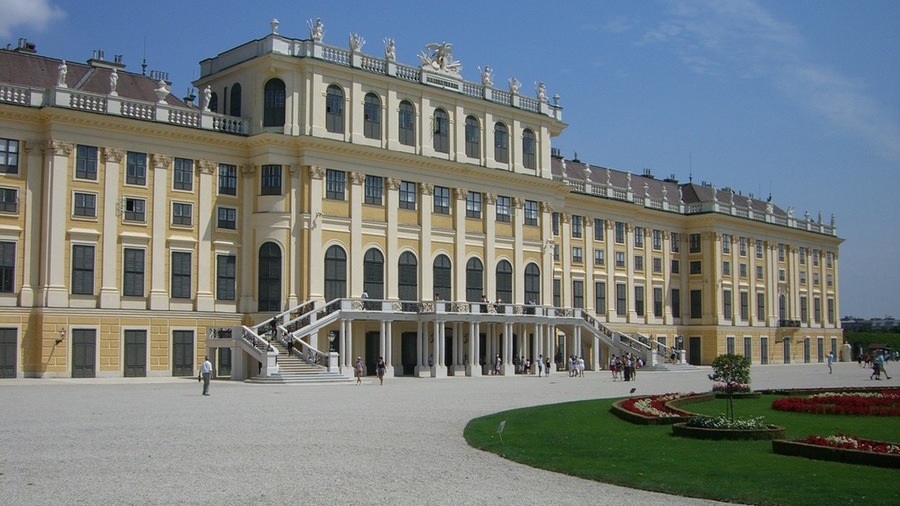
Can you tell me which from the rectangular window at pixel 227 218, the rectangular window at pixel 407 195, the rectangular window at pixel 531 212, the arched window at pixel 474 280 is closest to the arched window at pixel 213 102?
the rectangular window at pixel 227 218

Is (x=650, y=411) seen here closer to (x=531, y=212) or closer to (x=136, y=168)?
(x=136, y=168)

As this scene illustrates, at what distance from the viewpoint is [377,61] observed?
192 ft

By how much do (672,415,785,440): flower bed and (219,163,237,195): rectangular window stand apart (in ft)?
120

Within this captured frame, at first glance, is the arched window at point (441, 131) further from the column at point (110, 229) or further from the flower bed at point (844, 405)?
the flower bed at point (844, 405)

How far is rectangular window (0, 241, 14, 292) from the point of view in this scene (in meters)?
47.1

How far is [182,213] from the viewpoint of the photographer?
52312 mm

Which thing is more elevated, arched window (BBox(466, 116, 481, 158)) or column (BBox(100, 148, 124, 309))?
arched window (BBox(466, 116, 481, 158))

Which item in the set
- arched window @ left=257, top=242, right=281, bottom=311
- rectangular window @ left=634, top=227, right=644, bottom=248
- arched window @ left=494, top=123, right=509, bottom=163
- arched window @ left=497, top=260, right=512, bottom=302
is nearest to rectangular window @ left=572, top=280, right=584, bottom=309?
rectangular window @ left=634, top=227, right=644, bottom=248

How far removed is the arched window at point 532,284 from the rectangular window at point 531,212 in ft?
9.45

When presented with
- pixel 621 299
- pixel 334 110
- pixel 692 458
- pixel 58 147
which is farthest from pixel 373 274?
pixel 692 458

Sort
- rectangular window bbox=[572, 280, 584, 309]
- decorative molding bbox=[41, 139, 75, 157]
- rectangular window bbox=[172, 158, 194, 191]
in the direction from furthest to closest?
rectangular window bbox=[572, 280, 584, 309], rectangular window bbox=[172, 158, 194, 191], decorative molding bbox=[41, 139, 75, 157]

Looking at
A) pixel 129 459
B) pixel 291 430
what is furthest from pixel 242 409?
pixel 129 459

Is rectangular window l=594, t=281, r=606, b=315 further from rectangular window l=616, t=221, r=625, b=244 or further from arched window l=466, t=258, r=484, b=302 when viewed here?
arched window l=466, t=258, r=484, b=302

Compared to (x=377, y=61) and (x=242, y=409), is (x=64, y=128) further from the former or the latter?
(x=242, y=409)
